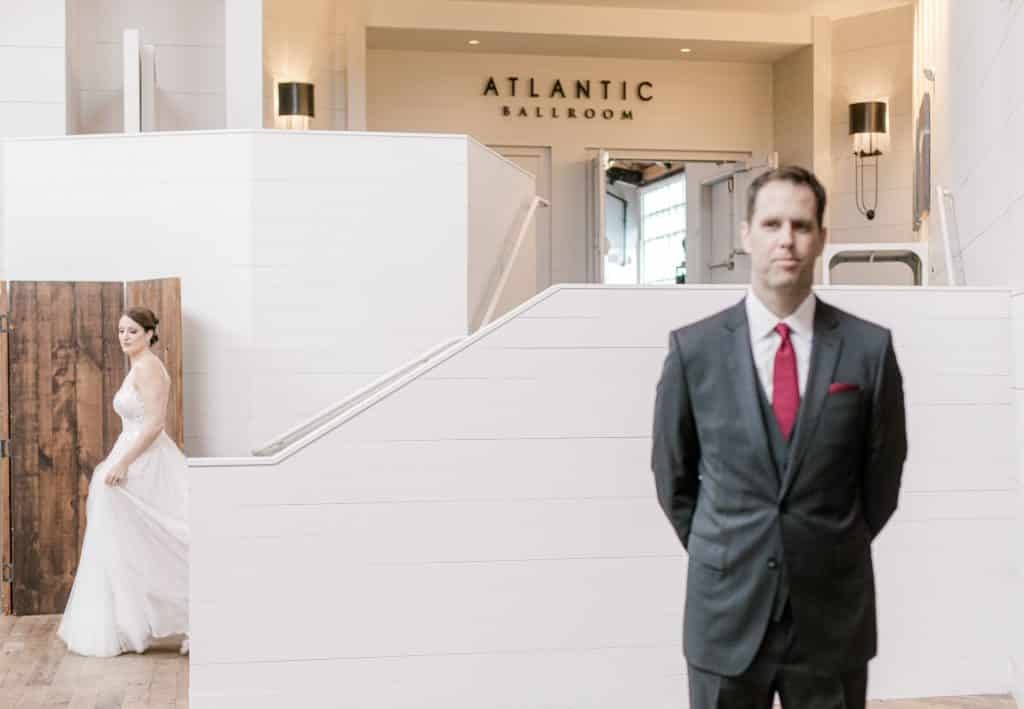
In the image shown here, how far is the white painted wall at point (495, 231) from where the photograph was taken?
6.67 metres

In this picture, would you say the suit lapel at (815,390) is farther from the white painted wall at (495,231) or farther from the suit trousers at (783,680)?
the white painted wall at (495,231)

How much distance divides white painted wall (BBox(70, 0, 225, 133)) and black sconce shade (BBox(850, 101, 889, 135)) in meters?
4.73

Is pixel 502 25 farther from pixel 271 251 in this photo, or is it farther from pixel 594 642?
pixel 594 642

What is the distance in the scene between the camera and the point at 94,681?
200 inches

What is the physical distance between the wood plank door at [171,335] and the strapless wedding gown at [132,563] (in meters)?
0.66

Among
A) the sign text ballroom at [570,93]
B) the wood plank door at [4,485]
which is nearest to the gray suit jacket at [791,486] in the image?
the wood plank door at [4,485]

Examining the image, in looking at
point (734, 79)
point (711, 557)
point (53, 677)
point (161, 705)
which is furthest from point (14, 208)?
point (734, 79)

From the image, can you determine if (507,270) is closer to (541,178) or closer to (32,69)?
(32,69)

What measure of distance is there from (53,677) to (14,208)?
2.64 metres

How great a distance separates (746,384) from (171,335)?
460 cm

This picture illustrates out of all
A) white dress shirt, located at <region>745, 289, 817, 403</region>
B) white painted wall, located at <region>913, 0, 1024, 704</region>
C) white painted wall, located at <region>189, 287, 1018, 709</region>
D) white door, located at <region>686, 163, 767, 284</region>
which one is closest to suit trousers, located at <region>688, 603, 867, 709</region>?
white dress shirt, located at <region>745, 289, 817, 403</region>

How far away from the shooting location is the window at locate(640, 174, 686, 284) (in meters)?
17.5

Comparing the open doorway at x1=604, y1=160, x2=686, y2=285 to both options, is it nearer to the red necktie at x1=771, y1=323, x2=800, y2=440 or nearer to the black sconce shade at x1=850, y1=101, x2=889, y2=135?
the black sconce shade at x1=850, y1=101, x2=889, y2=135

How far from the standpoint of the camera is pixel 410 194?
21.4ft
